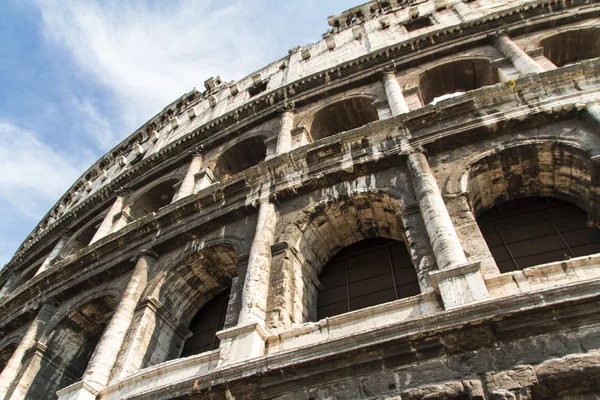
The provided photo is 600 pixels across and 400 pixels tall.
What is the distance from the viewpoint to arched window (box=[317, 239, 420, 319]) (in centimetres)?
722

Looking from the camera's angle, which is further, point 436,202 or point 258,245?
point 258,245

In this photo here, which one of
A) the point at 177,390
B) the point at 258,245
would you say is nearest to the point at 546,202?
the point at 258,245

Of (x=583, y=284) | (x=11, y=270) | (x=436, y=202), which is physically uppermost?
(x=11, y=270)

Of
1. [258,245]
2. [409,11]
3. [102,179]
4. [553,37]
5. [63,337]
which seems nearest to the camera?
[258,245]

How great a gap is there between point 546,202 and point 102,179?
1628cm

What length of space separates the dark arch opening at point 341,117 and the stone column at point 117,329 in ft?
17.5

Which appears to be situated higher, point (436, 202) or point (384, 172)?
point (384, 172)

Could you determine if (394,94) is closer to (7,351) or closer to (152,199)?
(152,199)

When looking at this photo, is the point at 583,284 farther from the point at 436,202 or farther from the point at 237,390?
the point at 237,390

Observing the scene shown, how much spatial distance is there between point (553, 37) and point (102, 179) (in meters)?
16.1

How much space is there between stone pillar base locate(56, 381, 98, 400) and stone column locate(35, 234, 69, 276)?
8.14 meters

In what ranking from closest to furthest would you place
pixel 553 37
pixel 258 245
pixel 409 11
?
pixel 258 245 < pixel 553 37 < pixel 409 11

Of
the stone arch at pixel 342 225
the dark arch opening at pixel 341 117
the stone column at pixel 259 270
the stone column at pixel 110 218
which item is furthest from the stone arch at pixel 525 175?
the stone column at pixel 110 218

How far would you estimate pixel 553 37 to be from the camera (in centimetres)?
1139
